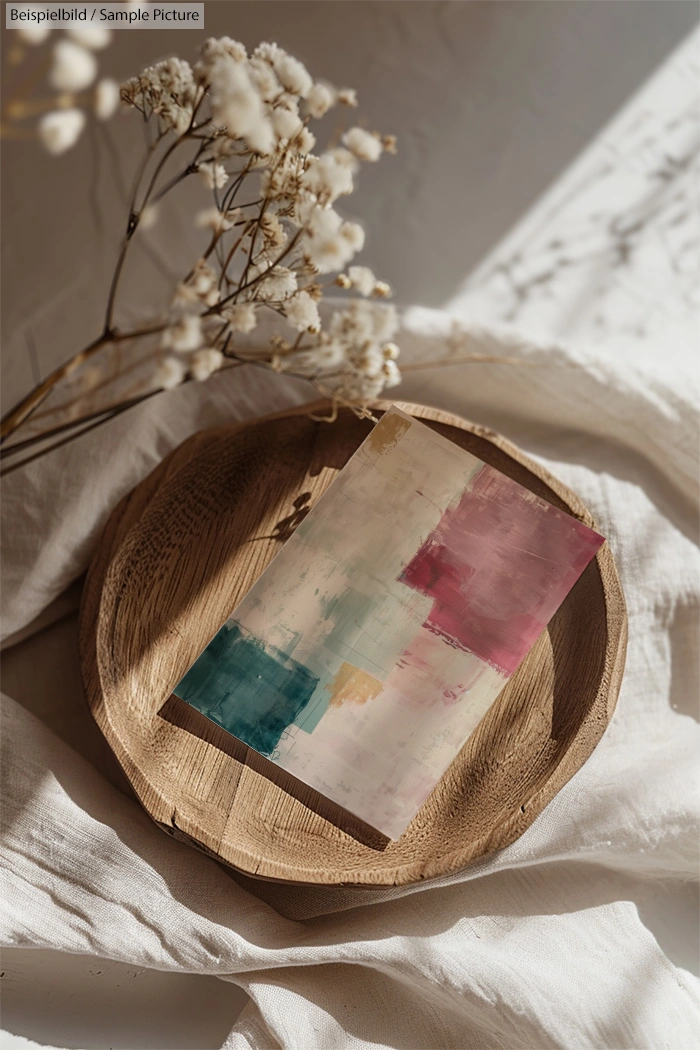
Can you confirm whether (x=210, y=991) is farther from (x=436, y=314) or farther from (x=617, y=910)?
(x=436, y=314)

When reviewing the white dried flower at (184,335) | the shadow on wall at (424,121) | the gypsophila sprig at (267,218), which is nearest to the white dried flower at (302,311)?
the gypsophila sprig at (267,218)

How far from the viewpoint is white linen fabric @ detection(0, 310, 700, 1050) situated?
0.76m

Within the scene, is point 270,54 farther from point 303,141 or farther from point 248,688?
point 248,688

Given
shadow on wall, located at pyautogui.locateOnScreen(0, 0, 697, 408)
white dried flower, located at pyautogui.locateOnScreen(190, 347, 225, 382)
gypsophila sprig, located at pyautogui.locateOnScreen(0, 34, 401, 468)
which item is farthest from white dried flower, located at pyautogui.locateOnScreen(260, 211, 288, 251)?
shadow on wall, located at pyautogui.locateOnScreen(0, 0, 697, 408)

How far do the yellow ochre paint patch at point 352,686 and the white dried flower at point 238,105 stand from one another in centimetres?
45

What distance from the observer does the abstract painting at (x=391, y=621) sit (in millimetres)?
753

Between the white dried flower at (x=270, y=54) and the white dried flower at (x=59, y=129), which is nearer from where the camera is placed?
the white dried flower at (x=59, y=129)

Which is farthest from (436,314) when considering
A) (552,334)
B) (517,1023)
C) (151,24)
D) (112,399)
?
(517,1023)

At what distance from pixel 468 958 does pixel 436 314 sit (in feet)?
2.10

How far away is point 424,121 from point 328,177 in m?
0.72

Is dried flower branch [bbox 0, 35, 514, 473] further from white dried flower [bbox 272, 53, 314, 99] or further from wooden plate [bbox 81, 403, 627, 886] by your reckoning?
wooden plate [bbox 81, 403, 627, 886]

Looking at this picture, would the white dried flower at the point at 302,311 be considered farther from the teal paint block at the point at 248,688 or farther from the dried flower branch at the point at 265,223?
the teal paint block at the point at 248,688

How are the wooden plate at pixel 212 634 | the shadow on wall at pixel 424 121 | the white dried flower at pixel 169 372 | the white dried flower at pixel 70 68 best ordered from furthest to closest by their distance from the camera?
the shadow on wall at pixel 424 121, the wooden plate at pixel 212 634, the white dried flower at pixel 169 372, the white dried flower at pixel 70 68

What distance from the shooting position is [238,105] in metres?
0.43
